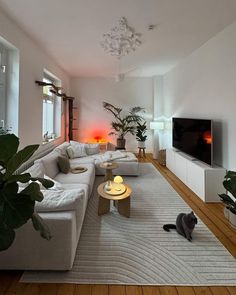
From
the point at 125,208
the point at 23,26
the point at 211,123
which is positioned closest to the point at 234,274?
the point at 125,208

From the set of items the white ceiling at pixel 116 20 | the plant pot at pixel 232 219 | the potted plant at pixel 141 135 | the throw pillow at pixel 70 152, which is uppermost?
the white ceiling at pixel 116 20

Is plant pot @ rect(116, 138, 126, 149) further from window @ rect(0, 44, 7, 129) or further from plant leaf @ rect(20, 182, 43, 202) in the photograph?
plant leaf @ rect(20, 182, 43, 202)

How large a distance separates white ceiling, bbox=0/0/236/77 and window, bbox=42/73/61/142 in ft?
3.54

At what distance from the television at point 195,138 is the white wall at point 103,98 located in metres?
2.81

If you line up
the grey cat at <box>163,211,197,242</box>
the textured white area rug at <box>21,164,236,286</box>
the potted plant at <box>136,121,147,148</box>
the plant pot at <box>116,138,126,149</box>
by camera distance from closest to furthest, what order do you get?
the textured white area rug at <box>21,164,236,286</box> < the grey cat at <box>163,211,197,242</box> < the potted plant at <box>136,121,147,148</box> < the plant pot at <box>116,138,126,149</box>

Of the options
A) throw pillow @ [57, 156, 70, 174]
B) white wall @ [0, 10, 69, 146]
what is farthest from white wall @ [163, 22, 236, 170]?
white wall @ [0, 10, 69, 146]

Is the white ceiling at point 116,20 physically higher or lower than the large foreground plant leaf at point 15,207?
higher

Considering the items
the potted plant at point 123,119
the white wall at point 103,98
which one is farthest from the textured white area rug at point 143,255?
the white wall at point 103,98

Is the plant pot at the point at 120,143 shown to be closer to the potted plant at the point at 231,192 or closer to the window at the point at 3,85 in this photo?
the window at the point at 3,85

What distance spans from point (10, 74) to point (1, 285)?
292 centimetres

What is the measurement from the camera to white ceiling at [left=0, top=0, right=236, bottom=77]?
274 cm

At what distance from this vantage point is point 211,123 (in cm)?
369

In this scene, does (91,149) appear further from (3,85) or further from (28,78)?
(3,85)

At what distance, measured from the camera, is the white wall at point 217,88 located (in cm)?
337
